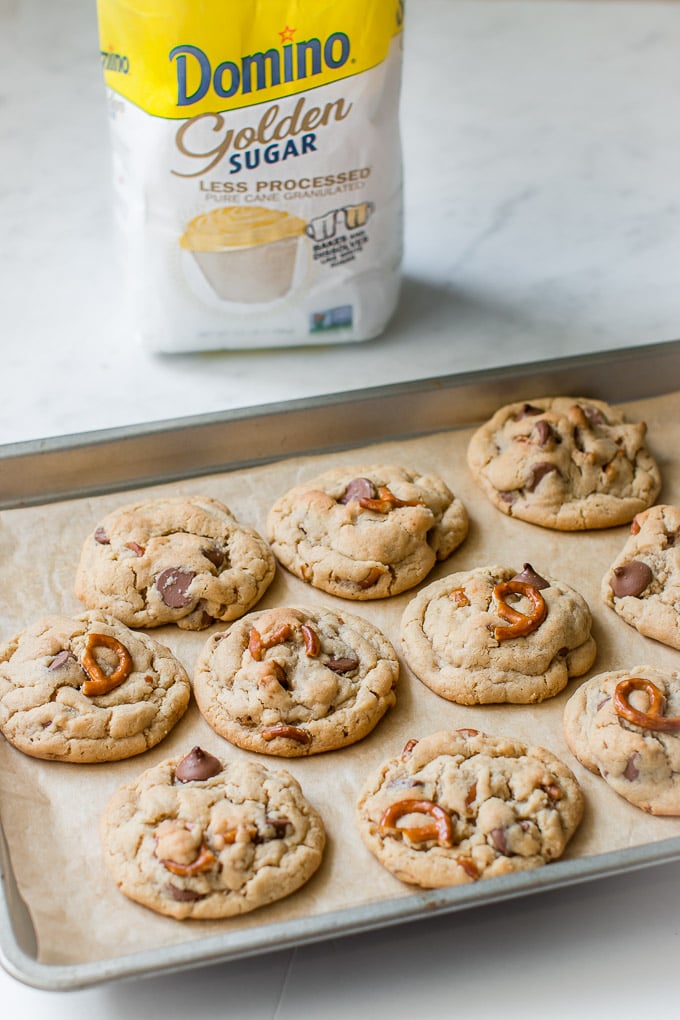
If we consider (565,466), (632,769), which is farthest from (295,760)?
(565,466)

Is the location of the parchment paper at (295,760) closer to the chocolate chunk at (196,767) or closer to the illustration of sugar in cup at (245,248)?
the chocolate chunk at (196,767)

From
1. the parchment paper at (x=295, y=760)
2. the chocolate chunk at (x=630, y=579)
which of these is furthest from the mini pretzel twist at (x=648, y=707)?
the chocolate chunk at (x=630, y=579)

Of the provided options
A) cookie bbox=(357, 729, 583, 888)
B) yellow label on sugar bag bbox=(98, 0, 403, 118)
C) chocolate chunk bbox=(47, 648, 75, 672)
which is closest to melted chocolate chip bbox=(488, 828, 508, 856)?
cookie bbox=(357, 729, 583, 888)

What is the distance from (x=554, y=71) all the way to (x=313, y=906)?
113 inches

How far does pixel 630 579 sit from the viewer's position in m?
2.12

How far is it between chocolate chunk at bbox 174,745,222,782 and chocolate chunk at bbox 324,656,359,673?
261 mm

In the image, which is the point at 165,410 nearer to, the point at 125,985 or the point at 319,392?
the point at 319,392

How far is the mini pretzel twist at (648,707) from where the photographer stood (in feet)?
6.07

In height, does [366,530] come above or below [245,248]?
below

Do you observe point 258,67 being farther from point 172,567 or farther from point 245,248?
point 172,567

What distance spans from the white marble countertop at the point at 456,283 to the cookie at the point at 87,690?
0.36 metres

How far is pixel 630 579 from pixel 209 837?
0.87 meters

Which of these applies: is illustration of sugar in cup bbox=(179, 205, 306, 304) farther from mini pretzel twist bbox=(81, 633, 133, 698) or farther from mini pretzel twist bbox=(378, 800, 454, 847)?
mini pretzel twist bbox=(378, 800, 454, 847)

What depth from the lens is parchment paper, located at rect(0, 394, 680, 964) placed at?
1.67 m
